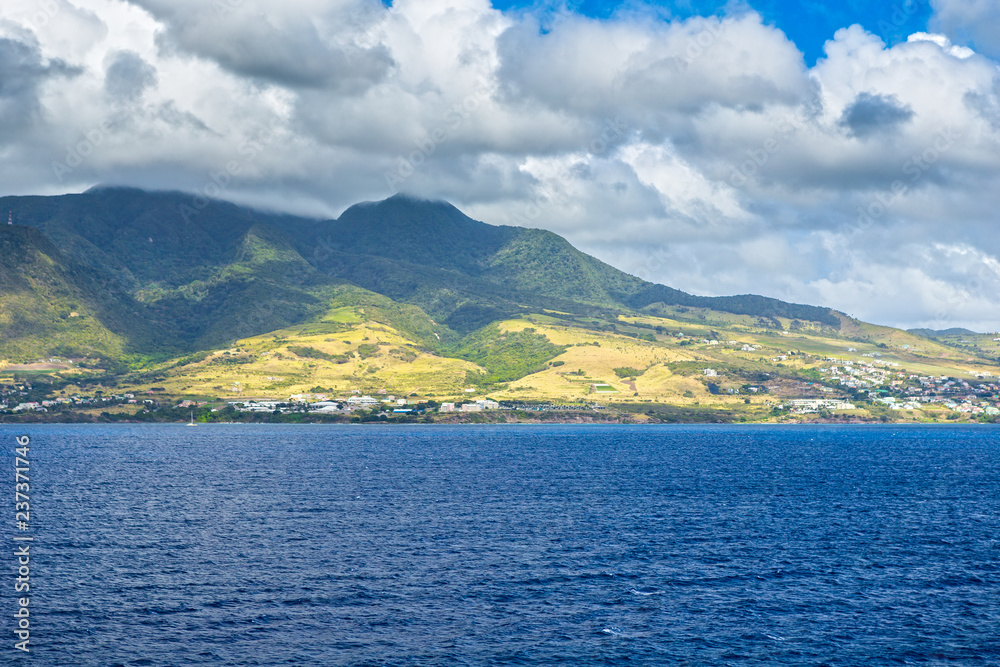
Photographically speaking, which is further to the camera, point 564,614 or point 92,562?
point 92,562

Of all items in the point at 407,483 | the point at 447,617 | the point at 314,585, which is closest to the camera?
the point at 447,617

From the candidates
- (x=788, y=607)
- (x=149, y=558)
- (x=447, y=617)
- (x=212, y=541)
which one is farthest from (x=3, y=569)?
(x=788, y=607)

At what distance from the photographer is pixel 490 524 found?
110m

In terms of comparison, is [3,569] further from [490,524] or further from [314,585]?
[490,524]

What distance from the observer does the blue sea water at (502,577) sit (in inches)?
2391

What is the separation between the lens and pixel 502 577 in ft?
264

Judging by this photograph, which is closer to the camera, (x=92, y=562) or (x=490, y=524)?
(x=92, y=562)

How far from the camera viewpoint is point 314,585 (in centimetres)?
7694

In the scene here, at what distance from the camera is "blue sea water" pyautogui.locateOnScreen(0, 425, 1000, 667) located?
60719 millimetres

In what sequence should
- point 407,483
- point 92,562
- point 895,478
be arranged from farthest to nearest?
point 895,478 < point 407,483 < point 92,562

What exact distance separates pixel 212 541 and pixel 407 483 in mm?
63396

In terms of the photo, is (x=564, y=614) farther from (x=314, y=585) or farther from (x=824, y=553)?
(x=824, y=553)

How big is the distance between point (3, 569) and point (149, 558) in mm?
13059

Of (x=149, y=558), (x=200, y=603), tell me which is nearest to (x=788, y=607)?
(x=200, y=603)
